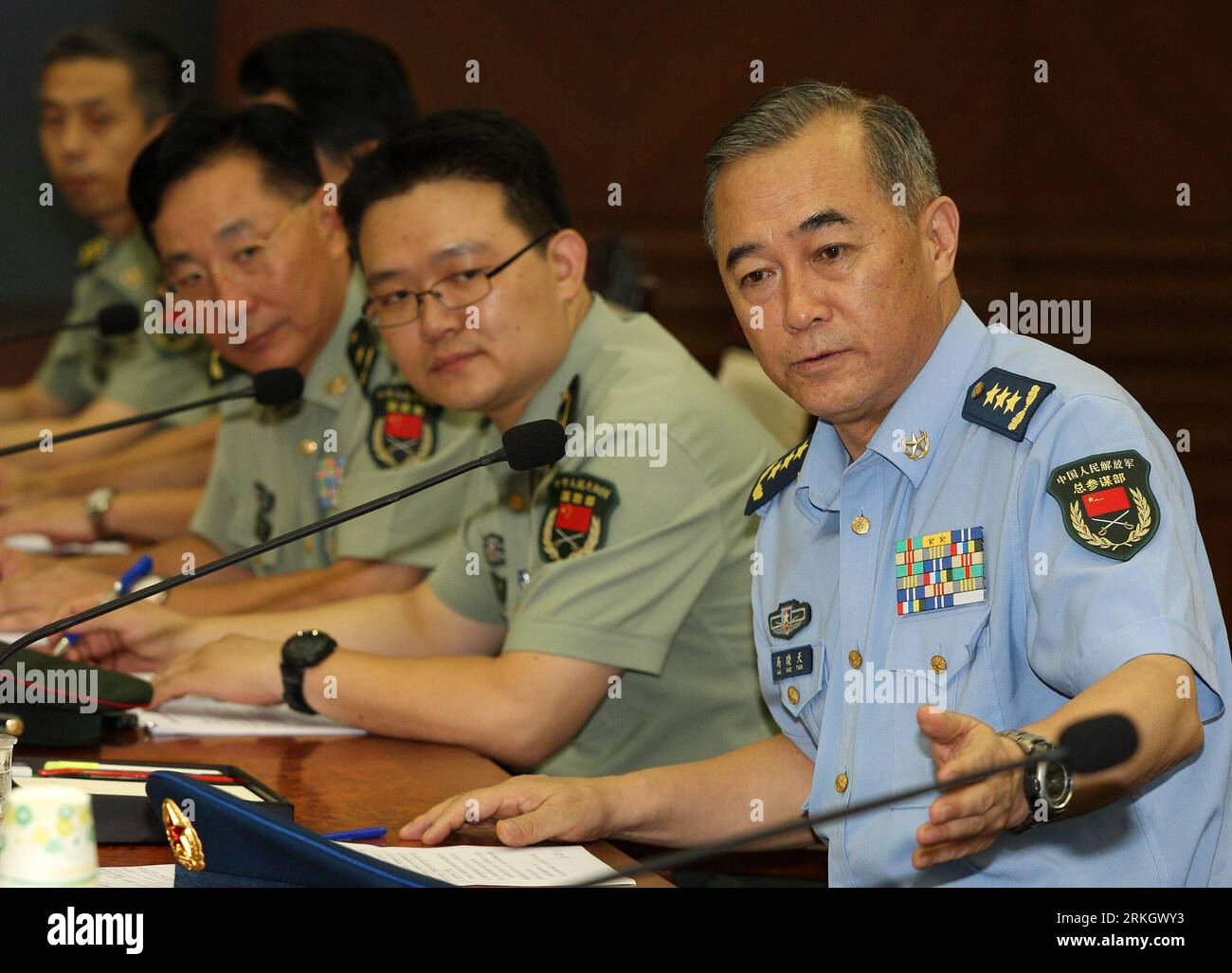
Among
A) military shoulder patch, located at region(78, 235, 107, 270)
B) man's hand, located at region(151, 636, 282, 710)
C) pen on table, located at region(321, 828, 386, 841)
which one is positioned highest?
military shoulder patch, located at region(78, 235, 107, 270)

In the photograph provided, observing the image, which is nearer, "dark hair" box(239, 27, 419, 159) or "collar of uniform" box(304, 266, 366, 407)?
"collar of uniform" box(304, 266, 366, 407)

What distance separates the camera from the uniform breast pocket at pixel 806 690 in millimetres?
1525

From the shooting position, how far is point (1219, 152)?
3.52 m

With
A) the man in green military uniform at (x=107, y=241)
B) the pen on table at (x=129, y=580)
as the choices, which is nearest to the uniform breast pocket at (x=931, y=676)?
the pen on table at (x=129, y=580)

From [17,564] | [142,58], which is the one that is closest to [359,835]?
[17,564]

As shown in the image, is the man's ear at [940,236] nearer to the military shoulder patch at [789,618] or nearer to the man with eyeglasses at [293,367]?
the military shoulder patch at [789,618]

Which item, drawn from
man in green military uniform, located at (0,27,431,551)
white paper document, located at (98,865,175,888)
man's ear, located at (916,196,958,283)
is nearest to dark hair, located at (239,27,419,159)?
man in green military uniform, located at (0,27,431,551)

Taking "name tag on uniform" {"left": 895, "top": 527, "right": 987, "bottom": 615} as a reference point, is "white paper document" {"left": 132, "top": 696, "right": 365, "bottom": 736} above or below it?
below

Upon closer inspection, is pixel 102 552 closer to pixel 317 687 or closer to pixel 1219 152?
pixel 317 687

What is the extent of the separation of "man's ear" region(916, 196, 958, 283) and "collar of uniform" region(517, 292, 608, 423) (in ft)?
2.41

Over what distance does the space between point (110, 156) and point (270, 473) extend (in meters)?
1.77

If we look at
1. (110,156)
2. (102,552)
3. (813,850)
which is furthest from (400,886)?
(110,156)

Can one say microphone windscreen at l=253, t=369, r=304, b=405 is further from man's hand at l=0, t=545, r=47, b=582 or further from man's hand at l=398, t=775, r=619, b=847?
man's hand at l=0, t=545, r=47, b=582

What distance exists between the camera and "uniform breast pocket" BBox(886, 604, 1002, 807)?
4.40ft
